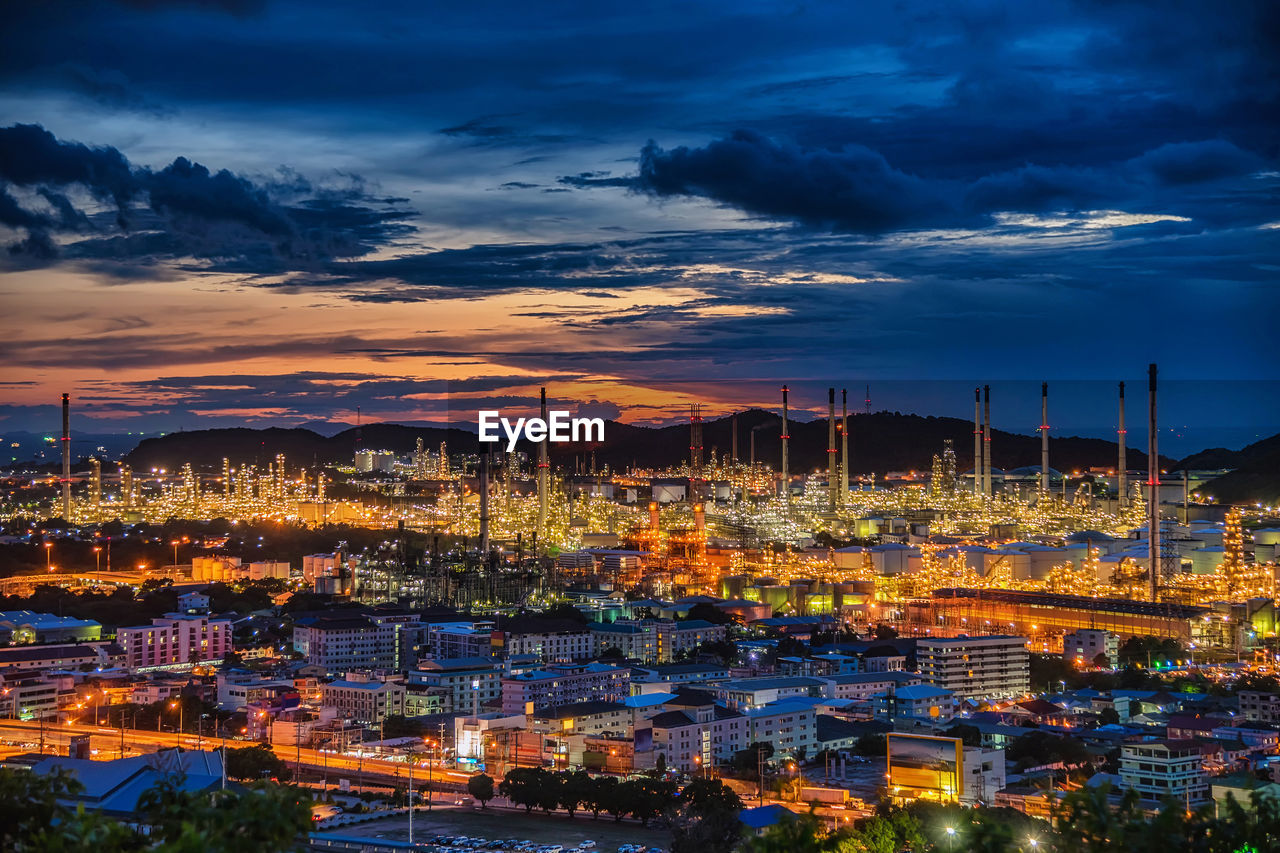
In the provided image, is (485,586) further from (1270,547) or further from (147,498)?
(147,498)

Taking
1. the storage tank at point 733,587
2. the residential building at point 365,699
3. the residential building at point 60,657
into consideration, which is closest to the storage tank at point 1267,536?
the storage tank at point 733,587

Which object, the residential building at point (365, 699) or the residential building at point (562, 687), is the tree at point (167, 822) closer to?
the residential building at point (562, 687)

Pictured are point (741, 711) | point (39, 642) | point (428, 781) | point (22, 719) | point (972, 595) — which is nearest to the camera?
point (428, 781)

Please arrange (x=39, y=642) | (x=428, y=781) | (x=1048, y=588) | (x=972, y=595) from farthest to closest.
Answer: (x=1048, y=588)
(x=972, y=595)
(x=39, y=642)
(x=428, y=781)

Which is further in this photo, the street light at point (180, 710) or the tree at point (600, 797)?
the street light at point (180, 710)

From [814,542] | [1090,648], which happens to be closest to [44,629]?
[1090,648]

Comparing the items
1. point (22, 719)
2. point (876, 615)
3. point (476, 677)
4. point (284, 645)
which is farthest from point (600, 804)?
point (876, 615)
